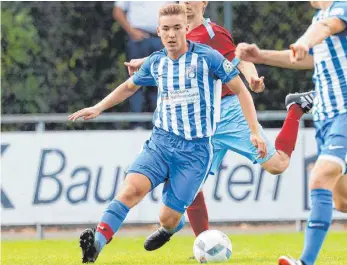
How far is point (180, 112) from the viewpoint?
29.4 feet

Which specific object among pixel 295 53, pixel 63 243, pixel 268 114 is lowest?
pixel 63 243

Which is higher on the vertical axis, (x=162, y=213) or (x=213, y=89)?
(x=213, y=89)

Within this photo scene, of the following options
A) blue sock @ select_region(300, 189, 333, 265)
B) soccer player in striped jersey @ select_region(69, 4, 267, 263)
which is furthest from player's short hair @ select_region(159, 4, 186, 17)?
blue sock @ select_region(300, 189, 333, 265)

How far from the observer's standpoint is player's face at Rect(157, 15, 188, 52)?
8.80m

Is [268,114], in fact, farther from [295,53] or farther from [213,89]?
[295,53]

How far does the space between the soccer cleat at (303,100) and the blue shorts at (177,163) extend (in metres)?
1.35

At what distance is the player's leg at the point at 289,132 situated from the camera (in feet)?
32.5

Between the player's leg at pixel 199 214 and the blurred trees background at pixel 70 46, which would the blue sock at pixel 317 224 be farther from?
the blurred trees background at pixel 70 46

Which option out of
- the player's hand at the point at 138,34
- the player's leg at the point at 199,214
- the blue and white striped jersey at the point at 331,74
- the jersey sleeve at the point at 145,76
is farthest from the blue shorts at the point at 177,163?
the player's hand at the point at 138,34

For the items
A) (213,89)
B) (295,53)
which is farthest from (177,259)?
(295,53)

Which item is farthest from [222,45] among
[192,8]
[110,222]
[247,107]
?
[110,222]

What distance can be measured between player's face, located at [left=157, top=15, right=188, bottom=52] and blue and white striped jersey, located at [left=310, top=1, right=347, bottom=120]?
1.27 metres

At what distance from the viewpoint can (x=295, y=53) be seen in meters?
→ 6.92

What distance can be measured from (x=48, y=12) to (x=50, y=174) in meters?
2.19
